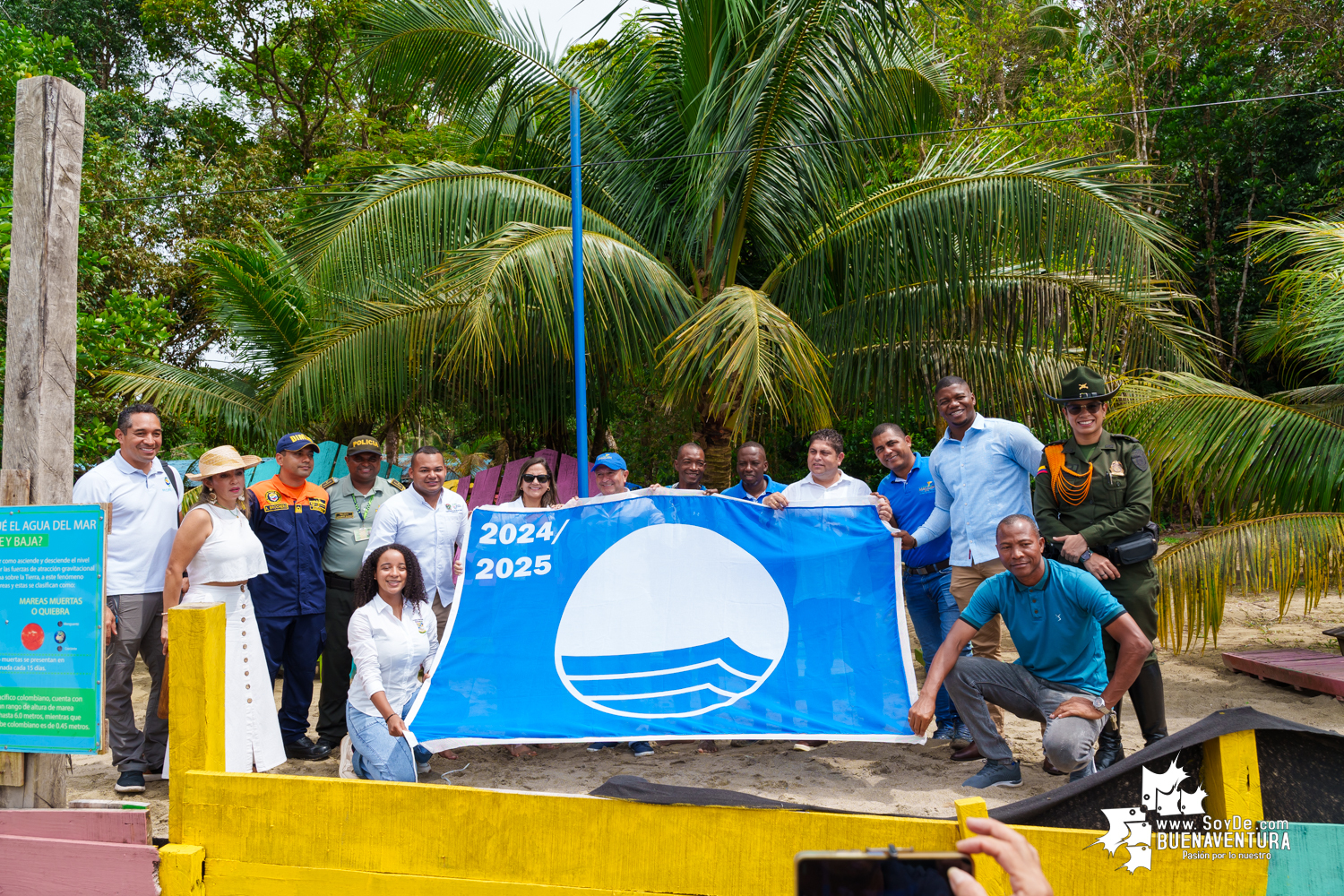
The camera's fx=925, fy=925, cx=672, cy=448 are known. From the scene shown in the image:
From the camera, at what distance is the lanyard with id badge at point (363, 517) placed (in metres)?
5.93

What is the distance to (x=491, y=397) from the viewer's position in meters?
9.04

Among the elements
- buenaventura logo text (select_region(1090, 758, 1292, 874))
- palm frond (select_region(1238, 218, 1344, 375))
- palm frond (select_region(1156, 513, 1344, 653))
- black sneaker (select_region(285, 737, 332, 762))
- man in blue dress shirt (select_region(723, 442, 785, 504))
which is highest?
palm frond (select_region(1238, 218, 1344, 375))

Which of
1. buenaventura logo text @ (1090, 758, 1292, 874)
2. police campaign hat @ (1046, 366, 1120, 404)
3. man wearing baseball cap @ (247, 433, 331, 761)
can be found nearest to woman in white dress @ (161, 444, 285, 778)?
man wearing baseball cap @ (247, 433, 331, 761)

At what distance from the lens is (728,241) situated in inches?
308

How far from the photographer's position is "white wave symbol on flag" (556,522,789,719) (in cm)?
491

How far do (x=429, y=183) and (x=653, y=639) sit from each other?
15.2 ft

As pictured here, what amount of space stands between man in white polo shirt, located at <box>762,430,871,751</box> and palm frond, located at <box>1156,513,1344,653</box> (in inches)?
95.7

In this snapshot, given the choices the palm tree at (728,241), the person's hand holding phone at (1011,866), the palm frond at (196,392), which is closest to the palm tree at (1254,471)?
the palm tree at (728,241)

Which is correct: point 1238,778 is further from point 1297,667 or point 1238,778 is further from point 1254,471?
point 1297,667

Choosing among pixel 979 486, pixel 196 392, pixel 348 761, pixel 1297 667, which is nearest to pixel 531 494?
pixel 348 761

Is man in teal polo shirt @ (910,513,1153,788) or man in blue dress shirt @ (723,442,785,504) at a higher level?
man in blue dress shirt @ (723,442,785,504)

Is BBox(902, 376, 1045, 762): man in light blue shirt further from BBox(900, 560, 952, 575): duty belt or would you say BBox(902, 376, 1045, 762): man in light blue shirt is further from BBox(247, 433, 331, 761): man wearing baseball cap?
BBox(247, 433, 331, 761): man wearing baseball cap

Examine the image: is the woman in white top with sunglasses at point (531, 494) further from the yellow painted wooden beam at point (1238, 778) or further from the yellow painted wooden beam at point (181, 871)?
the yellow painted wooden beam at point (1238, 778)

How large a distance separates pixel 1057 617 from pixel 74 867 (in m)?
4.28
